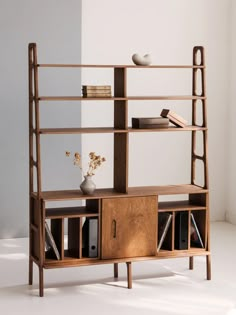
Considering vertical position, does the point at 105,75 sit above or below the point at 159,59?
below

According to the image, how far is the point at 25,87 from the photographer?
6543 mm

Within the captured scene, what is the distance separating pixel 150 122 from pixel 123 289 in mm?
1195

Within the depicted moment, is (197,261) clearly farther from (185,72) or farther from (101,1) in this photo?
(101,1)

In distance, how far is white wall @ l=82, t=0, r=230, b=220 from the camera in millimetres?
6895

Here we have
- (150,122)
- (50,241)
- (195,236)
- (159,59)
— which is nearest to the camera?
(50,241)

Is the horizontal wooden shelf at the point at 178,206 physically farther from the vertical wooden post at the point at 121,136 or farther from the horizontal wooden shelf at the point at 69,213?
the horizontal wooden shelf at the point at 69,213

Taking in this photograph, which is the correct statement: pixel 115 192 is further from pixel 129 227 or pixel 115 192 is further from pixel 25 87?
pixel 25 87

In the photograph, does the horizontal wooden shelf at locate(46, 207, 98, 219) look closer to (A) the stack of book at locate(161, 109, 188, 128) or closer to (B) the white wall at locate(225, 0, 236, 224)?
(A) the stack of book at locate(161, 109, 188, 128)

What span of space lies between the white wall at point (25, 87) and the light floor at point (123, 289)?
0.62 meters

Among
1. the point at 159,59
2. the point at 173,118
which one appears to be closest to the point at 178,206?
the point at 173,118

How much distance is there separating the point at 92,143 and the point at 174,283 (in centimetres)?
202

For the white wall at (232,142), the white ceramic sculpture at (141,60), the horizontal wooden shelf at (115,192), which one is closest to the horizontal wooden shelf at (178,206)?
the horizontal wooden shelf at (115,192)

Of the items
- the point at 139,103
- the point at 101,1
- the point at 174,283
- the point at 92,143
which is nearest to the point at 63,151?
the point at 92,143

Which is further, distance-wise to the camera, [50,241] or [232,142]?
[232,142]
